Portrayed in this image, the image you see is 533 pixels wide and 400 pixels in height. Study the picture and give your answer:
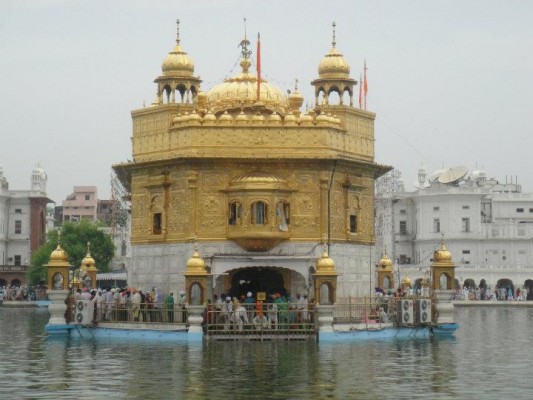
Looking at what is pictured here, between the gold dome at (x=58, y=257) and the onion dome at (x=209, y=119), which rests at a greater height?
the onion dome at (x=209, y=119)

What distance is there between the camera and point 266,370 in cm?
2542

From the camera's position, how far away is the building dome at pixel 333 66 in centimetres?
4072

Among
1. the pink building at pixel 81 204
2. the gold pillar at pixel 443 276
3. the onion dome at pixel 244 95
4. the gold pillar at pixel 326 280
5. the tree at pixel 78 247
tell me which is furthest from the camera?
the pink building at pixel 81 204

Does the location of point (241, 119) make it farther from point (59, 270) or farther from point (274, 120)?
point (59, 270)

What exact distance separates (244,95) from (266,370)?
16.3 m

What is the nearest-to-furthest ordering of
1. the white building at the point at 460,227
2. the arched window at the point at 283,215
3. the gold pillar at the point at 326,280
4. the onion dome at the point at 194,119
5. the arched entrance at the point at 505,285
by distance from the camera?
the gold pillar at the point at 326,280 → the arched window at the point at 283,215 → the onion dome at the point at 194,119 → the arched entrance at the point at 505,285 → the white building at the point at 460,227

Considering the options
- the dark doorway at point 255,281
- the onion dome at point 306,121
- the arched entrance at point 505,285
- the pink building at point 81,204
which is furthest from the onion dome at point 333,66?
the pink building at point 81,204

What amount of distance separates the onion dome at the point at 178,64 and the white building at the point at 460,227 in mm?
53448

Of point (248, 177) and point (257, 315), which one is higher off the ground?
point (248, 177)

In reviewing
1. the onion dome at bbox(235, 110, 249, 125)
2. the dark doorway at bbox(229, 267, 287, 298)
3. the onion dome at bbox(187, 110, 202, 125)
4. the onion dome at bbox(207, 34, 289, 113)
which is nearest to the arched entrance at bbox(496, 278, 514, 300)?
the onion dome at bbox(207, 34, 289, 113)

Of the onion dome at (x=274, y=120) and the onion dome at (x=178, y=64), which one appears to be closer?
the onion dome at (x=274, y=120)

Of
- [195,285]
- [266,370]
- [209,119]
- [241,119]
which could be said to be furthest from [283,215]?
[266,370]

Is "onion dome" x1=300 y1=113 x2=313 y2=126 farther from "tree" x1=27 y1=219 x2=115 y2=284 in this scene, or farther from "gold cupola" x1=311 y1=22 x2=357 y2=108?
"tree" x1=27 y1=219 x2=115 y2=284

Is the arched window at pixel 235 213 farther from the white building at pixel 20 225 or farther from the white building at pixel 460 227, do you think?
the white building at pixel 20 225
